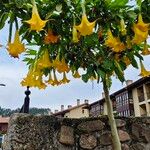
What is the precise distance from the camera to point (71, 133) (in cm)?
564

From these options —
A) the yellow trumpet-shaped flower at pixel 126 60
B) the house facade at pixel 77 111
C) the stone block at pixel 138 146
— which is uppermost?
the house facade at pixel 77 111

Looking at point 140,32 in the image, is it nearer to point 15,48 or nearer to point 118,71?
point 118,71

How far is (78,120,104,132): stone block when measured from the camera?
571cm

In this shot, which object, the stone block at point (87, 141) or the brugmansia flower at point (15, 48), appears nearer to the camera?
the brugmansia flower at point (15, 48)

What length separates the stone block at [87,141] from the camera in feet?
18.5

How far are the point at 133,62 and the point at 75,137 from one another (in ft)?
6.93

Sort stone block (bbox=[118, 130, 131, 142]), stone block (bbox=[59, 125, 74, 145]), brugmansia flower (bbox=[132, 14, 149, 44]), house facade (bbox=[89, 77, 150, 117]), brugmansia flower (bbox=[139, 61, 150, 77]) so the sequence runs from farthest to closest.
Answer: house facade (bbox=[89, 77, 150, 117]) → stone block (bbox=[118, 130, 131, 142]) → stone block (bbox=[59, 125, 74, 145]) → brugmansia flower (bbox=[139, 61, 150, 77]) → brugmansia flower (bbox=[132, 14, 149, 44])

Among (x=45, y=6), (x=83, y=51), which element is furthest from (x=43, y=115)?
(x=45, y=6)

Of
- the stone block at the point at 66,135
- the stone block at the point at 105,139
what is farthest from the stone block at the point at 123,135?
the stone block at the point at 66,135

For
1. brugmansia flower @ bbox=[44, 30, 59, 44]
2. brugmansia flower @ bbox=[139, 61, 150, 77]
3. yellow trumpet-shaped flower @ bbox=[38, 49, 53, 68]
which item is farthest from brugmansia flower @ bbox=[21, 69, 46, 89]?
brugmansia flower @ bbox=[139, 61, 150, 77]

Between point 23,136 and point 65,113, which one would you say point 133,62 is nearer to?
point 23,136

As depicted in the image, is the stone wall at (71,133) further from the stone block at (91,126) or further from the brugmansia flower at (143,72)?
the brugmansia flower at (143,72)

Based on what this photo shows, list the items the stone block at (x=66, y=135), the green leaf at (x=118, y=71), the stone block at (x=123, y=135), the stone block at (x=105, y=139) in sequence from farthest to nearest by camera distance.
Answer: the stone block at (x=123, y=135) < the stone block at (x=105, y=139) < the stone block at (x=66, y=135) < the green leaf at (x=118, y=71)

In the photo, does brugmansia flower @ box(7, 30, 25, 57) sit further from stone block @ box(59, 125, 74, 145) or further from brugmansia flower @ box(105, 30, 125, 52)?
stone block @ box(59, 125, 74, 145)
